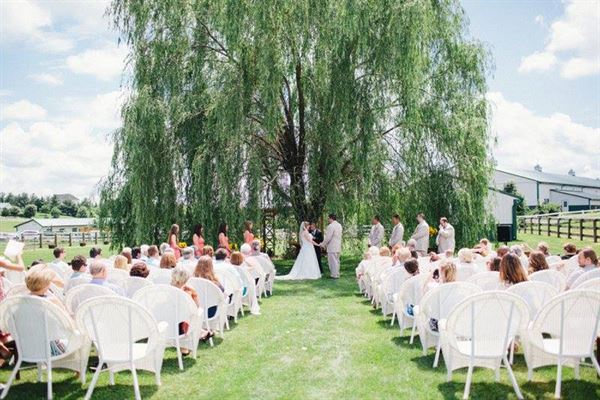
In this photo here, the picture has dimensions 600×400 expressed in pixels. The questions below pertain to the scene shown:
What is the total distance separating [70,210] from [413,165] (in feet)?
420

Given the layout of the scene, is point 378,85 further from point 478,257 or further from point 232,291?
point 232,291

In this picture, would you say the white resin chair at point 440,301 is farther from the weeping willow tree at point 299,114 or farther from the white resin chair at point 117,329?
the weeping willow tree at point 299,114

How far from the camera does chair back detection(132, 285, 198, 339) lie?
18.1 feet

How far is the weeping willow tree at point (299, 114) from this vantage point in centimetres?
1476

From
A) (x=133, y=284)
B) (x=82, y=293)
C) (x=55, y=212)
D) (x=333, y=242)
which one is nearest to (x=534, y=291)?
(x=133, y=284)

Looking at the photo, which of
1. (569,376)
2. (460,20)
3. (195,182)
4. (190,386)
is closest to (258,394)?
(190,386)

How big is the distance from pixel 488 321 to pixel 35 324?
3911 mm

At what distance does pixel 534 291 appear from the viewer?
5527 millimetres

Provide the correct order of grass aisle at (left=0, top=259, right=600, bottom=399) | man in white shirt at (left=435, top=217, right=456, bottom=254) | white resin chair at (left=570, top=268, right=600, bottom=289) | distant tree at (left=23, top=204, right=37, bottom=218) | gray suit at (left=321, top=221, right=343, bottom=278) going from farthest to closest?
distant tree at (left=23, top=204, right=37, bottom=218) → gray suit at (left=321, top=221, right=343, bottom=278) → man in white shirt at (left=435, top=217, right=456, bottom=254) → white resin chair at (left=570, top=268, right=600, bottom=289) → grass aisle at (left=0, top=259, right=600, bottom=399)

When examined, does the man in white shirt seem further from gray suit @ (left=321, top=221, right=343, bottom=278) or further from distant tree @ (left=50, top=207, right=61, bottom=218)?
→ distant tree @ (left=50, top=207, right=61, bottom=218)

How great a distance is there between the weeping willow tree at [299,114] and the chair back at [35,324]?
9.94 metres

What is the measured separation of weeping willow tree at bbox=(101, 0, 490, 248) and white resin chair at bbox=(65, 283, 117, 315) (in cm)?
901

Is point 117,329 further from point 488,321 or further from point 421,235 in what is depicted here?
point 421,235

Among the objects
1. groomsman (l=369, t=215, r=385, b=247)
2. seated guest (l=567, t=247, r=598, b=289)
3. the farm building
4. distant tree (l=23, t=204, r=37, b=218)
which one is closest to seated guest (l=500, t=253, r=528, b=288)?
seated guest (l=567, t=247, r=598, b=289)
